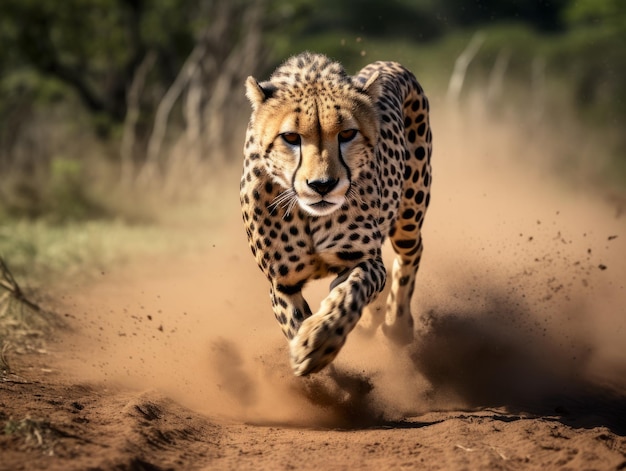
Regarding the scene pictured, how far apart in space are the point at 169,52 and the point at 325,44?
3399 millimetres

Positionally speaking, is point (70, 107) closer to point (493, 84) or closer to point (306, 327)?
point (493, 84)

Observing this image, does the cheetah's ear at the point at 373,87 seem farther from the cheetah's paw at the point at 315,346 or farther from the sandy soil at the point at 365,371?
the sandy soil at the point at 365,371

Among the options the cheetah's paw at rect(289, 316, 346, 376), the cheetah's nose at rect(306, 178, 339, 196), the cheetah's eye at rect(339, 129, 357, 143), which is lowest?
the cheetah's paw at rect(289, 316, 346, 376)

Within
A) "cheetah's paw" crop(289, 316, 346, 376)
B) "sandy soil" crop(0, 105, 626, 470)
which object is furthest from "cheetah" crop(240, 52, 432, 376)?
"sandy soil" crop(0, 105, 626, 470)

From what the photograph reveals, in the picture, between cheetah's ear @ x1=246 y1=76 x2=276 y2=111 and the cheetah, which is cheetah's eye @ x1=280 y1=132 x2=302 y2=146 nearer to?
the cheetah

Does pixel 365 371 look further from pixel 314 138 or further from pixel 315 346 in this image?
pixel 314 138

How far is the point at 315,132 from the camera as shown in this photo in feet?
14.9

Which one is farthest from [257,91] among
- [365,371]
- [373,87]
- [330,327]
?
[365,371]

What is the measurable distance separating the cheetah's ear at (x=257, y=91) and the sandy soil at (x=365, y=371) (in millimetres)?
1693

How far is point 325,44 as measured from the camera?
19.7 m

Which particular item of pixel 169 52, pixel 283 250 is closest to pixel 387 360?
pixel 283 250

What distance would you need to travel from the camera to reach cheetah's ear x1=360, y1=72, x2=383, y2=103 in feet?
16.2

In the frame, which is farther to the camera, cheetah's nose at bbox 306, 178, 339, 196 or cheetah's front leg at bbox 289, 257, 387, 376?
cheetah's nose at bbox 306, 178, 339, 196

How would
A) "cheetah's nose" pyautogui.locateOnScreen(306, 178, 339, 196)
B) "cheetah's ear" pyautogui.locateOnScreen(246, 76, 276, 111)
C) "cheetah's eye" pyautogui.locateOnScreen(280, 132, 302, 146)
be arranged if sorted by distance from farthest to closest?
"cheetah's ear" pyautogui.locateOnScreen(246, 76, 276, 111)
"cheetah's eye" pyautogui.locateOnScreen(280, 132, 302, 146)
"cheetah's nose" pyautogui.locateOnScreen(306, 178, 339, 196)
